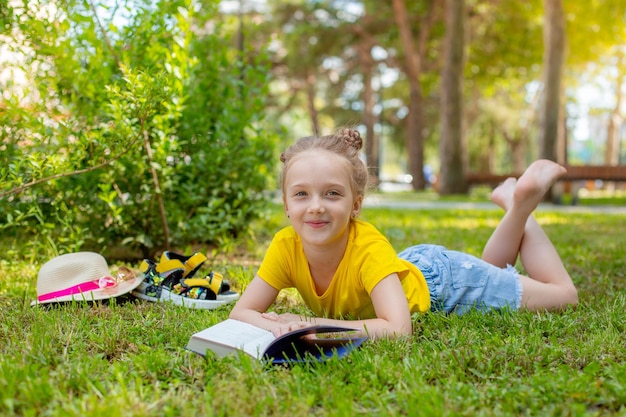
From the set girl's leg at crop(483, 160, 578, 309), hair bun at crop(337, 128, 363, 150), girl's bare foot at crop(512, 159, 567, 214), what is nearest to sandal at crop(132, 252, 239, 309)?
hair bun at crop(337, 128, 363, 150)

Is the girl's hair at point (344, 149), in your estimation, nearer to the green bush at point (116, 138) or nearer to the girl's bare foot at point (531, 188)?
the girl's bare foot at point (531, 188)

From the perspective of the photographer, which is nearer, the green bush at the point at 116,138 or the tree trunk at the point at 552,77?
the green bush at the point at 116,138

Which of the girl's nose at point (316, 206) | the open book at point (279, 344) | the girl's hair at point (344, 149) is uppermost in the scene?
the girl's hair at point (344, 149)

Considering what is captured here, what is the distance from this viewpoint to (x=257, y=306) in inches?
112

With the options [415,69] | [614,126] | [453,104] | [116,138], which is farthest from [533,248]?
[614,126]

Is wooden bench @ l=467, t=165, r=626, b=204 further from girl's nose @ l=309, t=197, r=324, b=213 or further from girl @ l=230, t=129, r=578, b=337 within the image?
girl's nose @ l=309, t=197, r=324, b=213

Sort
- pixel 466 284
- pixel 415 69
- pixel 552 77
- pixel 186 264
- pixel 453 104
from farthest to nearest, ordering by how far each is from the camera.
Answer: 1. pixel 415 69
2. pixel 453 104
3. pixel 552 77
4. pixel 186 264
5. pixel 466 284

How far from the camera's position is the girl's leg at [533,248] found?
3.21m

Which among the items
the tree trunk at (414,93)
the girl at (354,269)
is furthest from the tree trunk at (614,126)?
the girl at (354,269)

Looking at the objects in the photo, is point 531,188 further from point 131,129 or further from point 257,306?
point 131,129

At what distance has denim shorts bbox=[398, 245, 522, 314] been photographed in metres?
3.11

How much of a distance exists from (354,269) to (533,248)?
1.31m

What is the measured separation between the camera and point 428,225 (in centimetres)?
768

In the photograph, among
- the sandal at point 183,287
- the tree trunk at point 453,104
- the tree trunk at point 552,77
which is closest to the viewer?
A: the sandal at point 183,287
